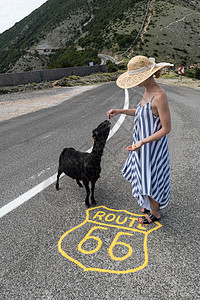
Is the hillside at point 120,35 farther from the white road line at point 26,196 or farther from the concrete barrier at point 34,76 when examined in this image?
the white road line at point 26,196

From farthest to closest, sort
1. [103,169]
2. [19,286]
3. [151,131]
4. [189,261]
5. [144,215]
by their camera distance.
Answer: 1. [103,169]
2. [144,215]
3. [151,131]
4. [189,261]
5. [19,286]

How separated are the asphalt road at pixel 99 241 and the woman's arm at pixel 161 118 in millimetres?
1119

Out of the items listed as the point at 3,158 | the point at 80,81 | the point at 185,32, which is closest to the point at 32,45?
the point at 185,32

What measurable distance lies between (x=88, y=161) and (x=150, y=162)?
0.90 metres

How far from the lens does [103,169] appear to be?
15.3 ft

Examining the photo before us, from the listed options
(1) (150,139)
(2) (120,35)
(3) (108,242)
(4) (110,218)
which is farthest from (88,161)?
(2) (120,35)

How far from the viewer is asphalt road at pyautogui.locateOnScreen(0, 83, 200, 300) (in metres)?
2.15

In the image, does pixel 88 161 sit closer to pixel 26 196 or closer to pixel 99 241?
pixel 99 241

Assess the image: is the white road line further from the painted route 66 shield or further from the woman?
the woman

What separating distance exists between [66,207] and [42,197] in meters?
0.52

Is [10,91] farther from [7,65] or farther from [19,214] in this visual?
[7,65]

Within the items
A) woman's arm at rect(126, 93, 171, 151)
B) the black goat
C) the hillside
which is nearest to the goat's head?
the black goat

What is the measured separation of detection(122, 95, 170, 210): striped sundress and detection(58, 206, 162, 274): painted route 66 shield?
1.21ft

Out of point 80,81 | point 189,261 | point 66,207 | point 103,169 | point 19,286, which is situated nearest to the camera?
point 19,286
